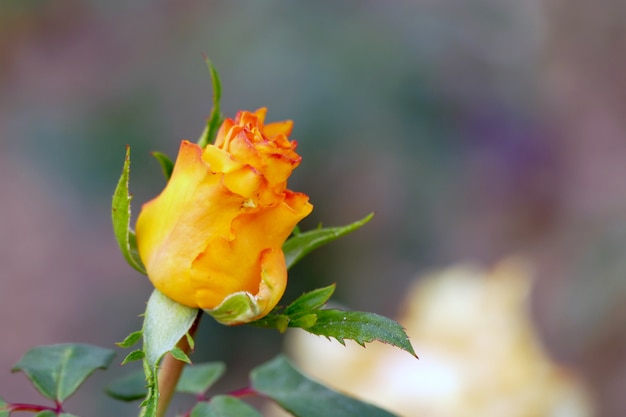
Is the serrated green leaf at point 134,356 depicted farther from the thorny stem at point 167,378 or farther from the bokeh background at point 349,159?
the bokeh background at point 349,159

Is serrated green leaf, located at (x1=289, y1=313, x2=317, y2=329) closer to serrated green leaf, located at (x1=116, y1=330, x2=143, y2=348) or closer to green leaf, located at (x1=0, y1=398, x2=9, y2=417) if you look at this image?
serrated green leaf, located at (x1=116, y1=330, x2=143, y2=348)

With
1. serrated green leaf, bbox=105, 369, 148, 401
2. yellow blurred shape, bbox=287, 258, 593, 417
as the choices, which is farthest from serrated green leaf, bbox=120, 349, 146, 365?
yellow blurred shape, bbox=287, 258, 593, 417

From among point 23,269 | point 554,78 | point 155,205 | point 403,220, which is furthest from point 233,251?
point 554,78

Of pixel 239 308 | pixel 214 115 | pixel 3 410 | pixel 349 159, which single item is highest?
pixel 349 159

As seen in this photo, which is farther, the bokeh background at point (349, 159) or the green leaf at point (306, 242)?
the bokeh background at point (349, 159)

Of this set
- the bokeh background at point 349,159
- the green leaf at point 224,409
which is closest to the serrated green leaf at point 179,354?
the green leaf at point 224,409

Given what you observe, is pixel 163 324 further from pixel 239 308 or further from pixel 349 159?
pixel 349 159

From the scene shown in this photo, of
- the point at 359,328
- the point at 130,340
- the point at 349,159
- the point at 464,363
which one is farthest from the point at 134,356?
the point at 349,159
